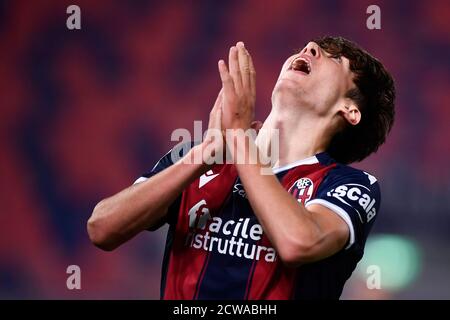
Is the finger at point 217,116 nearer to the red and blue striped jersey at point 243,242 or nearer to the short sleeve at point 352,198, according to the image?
the red and blue striped jersey at point 243,242

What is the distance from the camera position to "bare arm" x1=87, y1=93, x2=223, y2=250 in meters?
1.93

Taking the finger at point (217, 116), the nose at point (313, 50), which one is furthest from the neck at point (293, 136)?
the finger at point (217, 116)

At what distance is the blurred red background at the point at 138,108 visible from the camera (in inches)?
206

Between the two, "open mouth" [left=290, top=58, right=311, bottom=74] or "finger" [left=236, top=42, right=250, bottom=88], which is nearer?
"finger" [left=236, top=42, right=250, bottom=88]

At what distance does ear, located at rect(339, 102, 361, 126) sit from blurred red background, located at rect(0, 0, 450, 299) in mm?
2878

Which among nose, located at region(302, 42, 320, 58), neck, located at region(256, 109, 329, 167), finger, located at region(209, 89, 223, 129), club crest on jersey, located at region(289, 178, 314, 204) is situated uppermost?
nose, located at region(302, 42, 320, 58)

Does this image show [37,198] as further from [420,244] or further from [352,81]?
[352,81]

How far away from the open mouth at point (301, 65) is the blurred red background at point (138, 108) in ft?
9.89

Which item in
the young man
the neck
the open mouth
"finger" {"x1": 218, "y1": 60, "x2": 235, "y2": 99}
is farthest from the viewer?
the open mouth

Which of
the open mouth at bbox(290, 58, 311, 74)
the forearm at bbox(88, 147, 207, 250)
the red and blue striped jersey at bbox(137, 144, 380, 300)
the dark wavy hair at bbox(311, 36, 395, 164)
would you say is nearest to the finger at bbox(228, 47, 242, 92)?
the forearm at bbox(88, 147, 207, 250)

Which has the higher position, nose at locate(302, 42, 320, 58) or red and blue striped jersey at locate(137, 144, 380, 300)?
nose at locate(302, 42, 320, 58)

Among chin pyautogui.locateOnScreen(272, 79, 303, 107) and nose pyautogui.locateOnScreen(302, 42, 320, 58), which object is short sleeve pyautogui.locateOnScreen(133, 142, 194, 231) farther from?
nose pyautogui.locateOnScreen(302, 42, 320, 58)

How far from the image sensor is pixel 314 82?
2377mm

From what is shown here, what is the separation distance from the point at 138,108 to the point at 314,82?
10.8 ft
